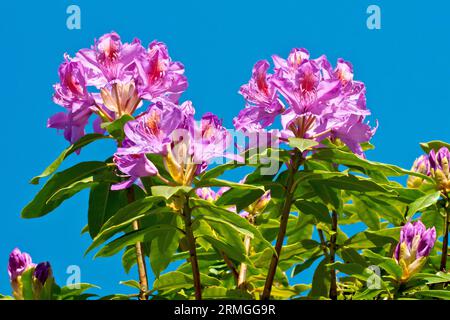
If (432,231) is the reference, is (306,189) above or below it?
above

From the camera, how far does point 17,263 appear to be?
2.35 meters

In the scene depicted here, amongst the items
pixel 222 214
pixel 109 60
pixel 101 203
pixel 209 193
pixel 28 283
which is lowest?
pixel 28 283

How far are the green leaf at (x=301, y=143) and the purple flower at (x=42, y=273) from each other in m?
0.84

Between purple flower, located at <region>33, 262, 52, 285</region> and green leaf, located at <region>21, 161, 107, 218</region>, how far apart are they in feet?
0.52

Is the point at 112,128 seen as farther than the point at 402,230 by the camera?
No

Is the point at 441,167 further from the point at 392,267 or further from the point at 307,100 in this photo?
the point at 307,100

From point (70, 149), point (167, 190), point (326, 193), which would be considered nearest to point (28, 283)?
point (70, 149)

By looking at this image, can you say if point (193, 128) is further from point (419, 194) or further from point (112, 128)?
point (419, 194)

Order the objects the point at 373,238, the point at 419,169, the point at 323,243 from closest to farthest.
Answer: the point at 373,238
the point at 323,243
the point at 419,169

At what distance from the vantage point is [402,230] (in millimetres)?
2312

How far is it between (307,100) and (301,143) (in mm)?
157

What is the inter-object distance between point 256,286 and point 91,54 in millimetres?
1006
